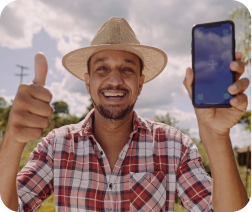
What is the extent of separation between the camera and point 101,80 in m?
2.79

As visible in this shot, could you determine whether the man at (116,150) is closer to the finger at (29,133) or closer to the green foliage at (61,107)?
the finger at (29,133)

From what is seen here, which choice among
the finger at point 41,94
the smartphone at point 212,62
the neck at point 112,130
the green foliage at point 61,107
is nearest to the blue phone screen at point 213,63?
the smartphone at point 212,62

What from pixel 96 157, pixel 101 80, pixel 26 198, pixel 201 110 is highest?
pixel 101 80

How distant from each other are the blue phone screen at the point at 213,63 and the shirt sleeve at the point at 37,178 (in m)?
1.80

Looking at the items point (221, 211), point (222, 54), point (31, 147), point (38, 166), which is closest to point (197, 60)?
point (222, 54)

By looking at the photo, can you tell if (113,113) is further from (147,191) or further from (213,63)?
(213,63)

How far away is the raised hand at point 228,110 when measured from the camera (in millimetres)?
1417

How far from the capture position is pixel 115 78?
272 centimetres

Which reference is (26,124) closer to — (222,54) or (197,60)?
A: (197,60)

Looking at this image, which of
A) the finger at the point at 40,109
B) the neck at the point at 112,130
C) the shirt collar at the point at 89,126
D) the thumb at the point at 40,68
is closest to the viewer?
the finger at the point at 40,109

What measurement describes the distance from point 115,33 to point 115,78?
0.58 meters

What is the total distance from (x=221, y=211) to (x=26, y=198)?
1.79m

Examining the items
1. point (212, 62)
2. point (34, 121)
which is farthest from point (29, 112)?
point (212, 62)

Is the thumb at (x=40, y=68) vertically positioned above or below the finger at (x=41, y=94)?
above
